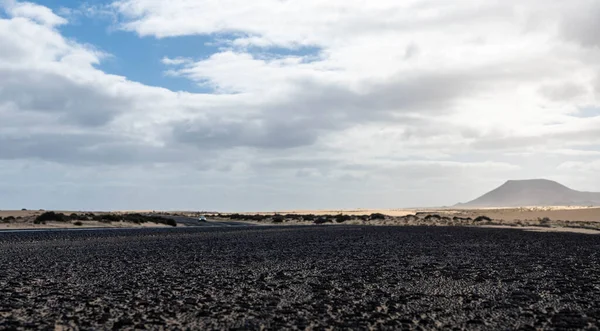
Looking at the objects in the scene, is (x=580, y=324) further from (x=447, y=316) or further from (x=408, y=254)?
(x=408, y=254)

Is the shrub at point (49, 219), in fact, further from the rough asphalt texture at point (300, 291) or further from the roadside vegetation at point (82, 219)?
the rough asphalt texture at point (300, 291)

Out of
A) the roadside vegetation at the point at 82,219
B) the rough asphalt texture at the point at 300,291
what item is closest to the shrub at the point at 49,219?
the roadside vegetation at the point at 82,219

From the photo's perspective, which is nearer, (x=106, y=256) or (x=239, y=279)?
(x=239, y=279)

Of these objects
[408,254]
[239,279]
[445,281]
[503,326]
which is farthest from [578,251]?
[503,326]

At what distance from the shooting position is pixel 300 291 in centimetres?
1712

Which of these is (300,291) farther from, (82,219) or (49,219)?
(82,219)

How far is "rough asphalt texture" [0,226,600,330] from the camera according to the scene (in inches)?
510

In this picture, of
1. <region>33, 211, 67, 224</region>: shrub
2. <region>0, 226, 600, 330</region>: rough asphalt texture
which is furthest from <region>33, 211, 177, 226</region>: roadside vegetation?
<region>0, 226, 600, 330</region>: rough asphalt texture

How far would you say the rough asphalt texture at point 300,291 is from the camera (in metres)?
13.0

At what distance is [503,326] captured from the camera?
40.4ft

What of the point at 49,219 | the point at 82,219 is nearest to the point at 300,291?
the point at 49,219

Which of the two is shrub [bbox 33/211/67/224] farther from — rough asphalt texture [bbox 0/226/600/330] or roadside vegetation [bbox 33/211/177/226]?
rough asphalt texture [bbox 0/226/600/330]

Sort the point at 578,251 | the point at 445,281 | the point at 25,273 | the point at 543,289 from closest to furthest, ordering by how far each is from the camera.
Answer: the point at 543,289, the point at 445,281, the point at 25,273, the point at 578,251

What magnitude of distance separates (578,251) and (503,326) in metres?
21.4
